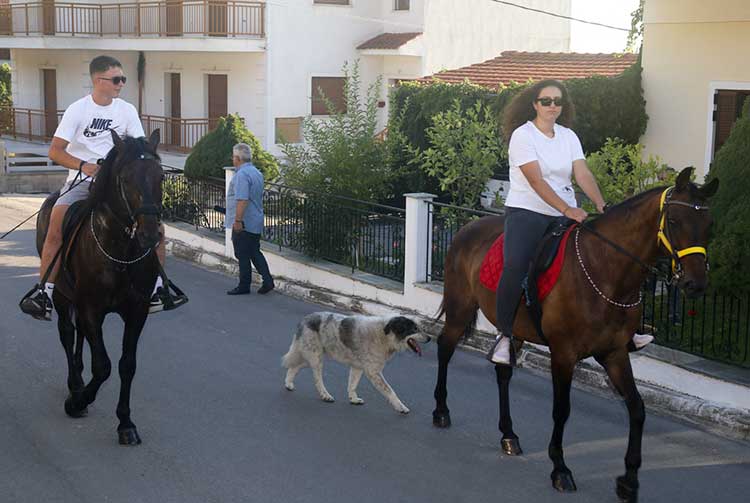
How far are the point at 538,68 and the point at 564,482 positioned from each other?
19.5 metres

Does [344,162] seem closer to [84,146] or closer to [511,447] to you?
[84,146]

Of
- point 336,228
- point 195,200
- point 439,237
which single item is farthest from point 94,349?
point 195,200

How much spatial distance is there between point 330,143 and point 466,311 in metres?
6.79

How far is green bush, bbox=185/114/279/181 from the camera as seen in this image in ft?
56.5

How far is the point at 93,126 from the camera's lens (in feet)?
27.2

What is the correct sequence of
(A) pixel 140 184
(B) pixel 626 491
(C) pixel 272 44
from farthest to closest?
(C) pixel 272 44 → (A) pixel 140 184 → (B) pixel 626 491

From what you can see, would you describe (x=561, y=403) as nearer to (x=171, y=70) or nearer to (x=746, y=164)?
(x=746, y=164)

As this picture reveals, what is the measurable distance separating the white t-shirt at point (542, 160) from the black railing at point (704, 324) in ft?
6.97

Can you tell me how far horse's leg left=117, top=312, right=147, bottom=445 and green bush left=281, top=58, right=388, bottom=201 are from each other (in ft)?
22.3

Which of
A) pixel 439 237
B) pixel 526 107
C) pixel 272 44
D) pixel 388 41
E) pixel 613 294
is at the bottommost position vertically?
pixel 439 237

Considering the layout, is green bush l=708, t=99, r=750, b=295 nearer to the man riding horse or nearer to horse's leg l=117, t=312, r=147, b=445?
the man riding horse

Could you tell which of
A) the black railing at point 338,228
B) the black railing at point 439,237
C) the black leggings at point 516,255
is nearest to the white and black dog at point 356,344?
the black leggings at point 516,255

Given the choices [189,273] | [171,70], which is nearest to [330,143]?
[189,273]

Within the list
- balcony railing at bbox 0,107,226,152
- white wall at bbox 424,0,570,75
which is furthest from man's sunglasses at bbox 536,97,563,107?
balcony railing at bbox 0,107,226,152
